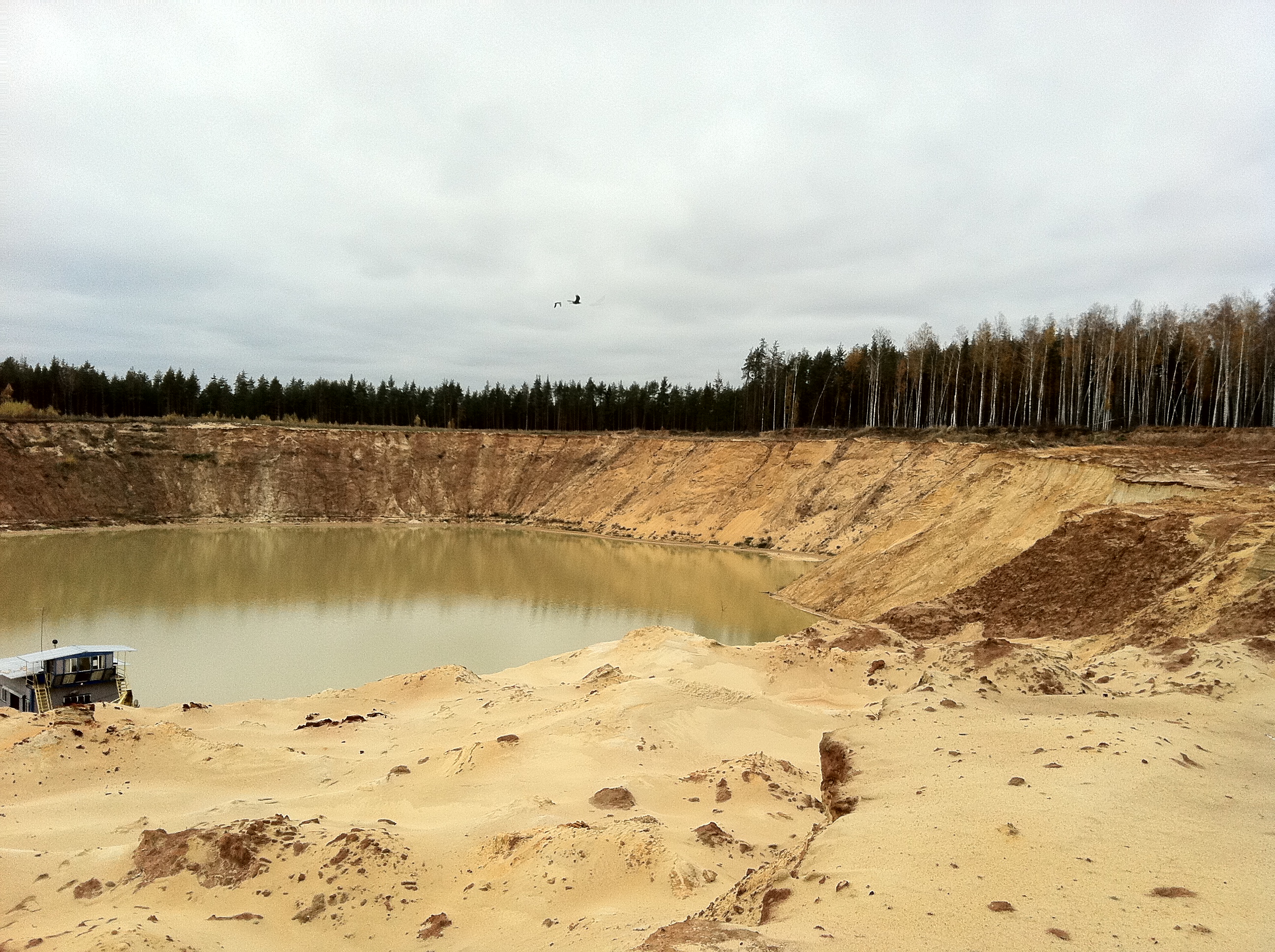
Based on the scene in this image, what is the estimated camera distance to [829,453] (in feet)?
180

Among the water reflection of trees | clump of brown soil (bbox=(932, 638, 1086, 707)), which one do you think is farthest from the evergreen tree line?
clump of brown soil (bbox=(932, 638, 1086, 707))

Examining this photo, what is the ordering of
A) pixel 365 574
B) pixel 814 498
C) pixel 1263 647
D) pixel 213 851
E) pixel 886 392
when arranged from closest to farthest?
pixel 213 851 < pixel 1263 647 < pixel 365 574 < pixel 814 498 < pixel 886 392

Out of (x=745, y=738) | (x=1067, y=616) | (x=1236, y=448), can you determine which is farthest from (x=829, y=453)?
(x=745, y=738)

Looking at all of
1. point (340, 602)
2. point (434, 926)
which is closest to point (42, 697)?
point (340, 602)

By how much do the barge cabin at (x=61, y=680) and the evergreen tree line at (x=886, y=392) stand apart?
53.8 m

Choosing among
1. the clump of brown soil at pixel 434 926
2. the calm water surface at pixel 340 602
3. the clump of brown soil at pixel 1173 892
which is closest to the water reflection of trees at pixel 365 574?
the calm water surface at pixel 340 602

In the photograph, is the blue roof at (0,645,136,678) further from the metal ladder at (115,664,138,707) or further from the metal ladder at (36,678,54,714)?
the metal ladder at (115,664,138,707)

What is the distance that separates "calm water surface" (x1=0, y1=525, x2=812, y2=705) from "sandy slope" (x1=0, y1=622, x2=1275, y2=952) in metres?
5.81

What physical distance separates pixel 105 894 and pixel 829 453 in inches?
2031

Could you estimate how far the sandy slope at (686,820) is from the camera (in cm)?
562

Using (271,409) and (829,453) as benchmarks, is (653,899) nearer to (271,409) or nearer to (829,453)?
(829,453)

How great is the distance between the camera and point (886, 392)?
72938mm

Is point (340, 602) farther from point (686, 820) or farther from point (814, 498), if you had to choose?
point (814, 498)

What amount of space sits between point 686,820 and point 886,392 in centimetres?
6861
